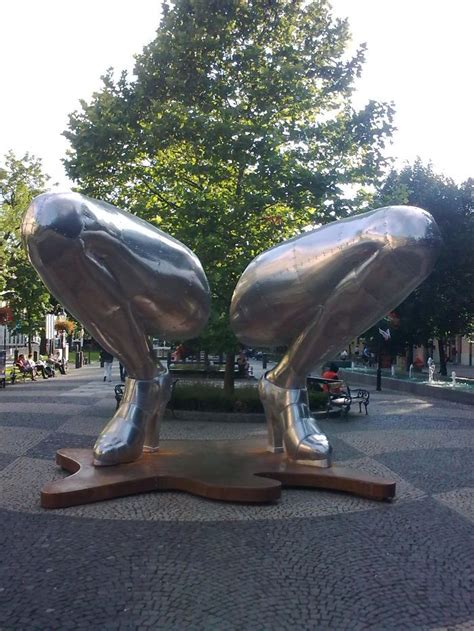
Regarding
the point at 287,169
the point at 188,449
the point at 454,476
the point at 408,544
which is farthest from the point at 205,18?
the point at 408,544

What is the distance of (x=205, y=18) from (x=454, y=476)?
11.4 meters

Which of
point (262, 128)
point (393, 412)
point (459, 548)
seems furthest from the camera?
point (393, 412)

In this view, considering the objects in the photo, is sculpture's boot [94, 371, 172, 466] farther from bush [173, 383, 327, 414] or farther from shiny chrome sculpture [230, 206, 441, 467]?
bush [173, 383, 327, 414]

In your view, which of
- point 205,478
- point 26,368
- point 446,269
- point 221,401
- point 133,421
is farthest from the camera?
point 446,269

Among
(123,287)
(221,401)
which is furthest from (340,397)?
(123,287)

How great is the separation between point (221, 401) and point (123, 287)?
27.6 feet

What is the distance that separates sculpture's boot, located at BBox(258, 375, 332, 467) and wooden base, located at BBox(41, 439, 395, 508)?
16 cm

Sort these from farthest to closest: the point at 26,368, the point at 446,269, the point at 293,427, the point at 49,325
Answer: the point at 49,325
the point at 446,269
the point at 26,368
the point at 293,427

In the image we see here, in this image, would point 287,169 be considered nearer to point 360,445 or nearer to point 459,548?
point 360,445

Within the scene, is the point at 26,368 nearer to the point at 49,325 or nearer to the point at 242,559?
the point at 49,325

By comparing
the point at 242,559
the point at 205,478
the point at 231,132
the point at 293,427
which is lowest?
the point at 242,559

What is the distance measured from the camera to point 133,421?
26.9ft

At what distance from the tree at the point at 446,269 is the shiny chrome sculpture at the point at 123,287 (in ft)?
64.8

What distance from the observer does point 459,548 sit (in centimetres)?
589
